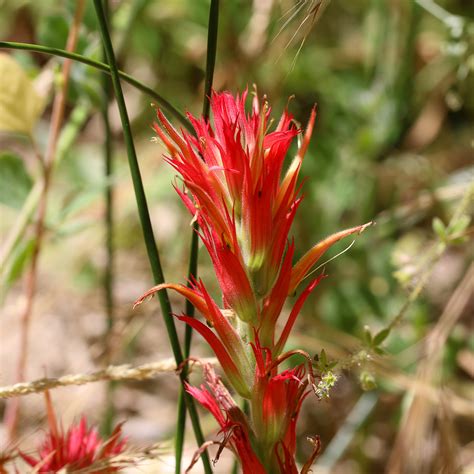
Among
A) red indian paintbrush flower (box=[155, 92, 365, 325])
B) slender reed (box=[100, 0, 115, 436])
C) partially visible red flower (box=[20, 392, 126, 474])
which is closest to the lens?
red indian paintbrush flower (box=[155, 92, 365, 325])

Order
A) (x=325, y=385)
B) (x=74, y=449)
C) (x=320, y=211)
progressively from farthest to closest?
(x=320, y=211), (x=74, y=449), (x=325, y=385)

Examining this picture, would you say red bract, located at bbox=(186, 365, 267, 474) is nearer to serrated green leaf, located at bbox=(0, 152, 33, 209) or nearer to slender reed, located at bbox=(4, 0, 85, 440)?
slender reed, located at bbox=(4, 0, 85, 440)

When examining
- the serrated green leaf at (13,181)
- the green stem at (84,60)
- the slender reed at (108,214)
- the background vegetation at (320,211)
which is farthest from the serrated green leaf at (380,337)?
the serrated green leaf at (13,181)

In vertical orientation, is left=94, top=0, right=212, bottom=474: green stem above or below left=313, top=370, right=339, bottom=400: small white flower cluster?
above

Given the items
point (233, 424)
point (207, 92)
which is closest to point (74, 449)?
point (233, 424)

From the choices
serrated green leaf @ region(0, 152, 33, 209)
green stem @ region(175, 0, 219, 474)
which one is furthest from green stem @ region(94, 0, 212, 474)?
serrated green leaf @ region(0, 152, 33, 209)

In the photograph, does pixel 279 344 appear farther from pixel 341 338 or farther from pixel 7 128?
pixel 341 338

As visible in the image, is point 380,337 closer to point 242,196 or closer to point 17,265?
point 242,196
